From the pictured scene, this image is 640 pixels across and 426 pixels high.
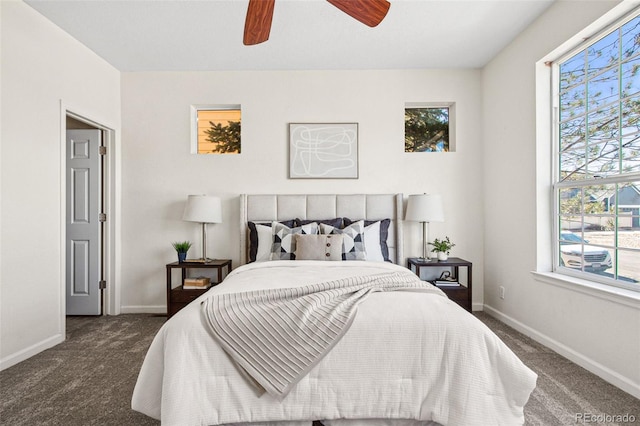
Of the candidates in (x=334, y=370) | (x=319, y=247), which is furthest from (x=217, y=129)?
(x=334, y=370)

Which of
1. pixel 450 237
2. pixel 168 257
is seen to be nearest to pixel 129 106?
pixel 168 257

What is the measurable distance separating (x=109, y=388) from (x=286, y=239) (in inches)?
69.2

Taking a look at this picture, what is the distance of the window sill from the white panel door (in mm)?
4395

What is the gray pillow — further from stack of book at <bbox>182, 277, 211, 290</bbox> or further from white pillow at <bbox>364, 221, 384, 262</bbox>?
stack of book at <bbox>182, 277, 211, 290</bbox>

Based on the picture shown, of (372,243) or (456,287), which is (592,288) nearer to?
(456,287)

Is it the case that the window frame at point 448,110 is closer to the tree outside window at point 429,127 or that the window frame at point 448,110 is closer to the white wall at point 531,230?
the tree outside window at point 429,127

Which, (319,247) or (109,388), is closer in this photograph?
(109,388)

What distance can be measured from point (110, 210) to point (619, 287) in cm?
457

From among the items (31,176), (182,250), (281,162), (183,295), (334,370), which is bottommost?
(183,295)

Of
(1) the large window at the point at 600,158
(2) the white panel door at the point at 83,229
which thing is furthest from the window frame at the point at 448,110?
(2) the white panel door at the point at 83,229

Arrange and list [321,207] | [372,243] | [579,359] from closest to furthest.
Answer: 1. [579,359]
2. [372,243]
3. [321,207]

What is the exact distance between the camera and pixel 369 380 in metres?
1.62

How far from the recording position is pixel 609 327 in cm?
230

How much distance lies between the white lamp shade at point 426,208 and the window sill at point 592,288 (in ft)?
3.29
